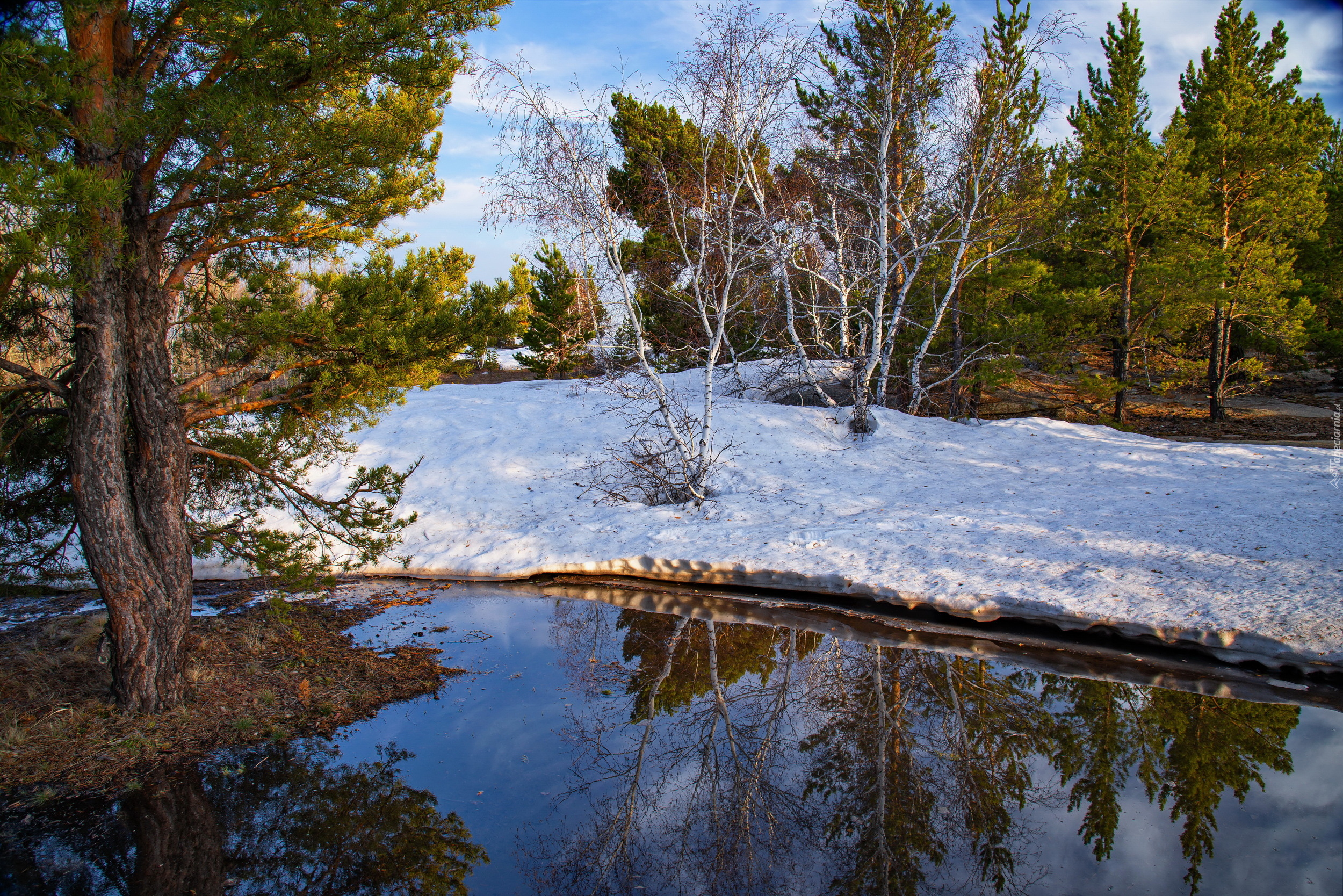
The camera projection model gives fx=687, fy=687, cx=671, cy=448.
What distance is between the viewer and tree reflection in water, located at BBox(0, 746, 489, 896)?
134 inches

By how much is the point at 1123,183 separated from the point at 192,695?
18.5 m

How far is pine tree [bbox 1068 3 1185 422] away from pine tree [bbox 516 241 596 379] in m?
12.5

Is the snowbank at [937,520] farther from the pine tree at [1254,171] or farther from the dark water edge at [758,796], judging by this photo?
the pine tree at [1254,171]

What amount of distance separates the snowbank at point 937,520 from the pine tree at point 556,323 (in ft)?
17.9

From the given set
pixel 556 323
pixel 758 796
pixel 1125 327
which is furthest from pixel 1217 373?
pixel 758 796

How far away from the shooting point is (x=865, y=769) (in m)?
4.39

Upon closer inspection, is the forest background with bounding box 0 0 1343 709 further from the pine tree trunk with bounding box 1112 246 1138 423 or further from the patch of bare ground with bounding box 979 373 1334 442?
the patch of bare ground with bounding box 979 373 1334 442

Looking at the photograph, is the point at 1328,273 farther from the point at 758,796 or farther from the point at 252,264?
the point at 252,264

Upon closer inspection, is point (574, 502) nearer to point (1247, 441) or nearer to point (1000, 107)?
point (1000, 107)

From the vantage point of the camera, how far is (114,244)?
14.1ft

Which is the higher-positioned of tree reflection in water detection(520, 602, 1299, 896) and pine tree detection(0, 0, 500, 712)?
pine tree detection(0, 0, 500, 712)

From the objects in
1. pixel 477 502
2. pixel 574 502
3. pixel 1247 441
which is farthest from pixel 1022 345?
pixel 477 502

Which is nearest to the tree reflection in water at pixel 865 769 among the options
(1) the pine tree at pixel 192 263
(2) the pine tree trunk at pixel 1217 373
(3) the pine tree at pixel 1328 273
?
(1) the pine tree at pixel 192 263

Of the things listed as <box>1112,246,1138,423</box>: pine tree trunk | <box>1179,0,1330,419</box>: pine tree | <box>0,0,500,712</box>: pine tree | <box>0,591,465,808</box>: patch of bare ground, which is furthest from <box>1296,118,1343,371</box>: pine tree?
<box>0,591,465,808</box>: patch of bare ground
